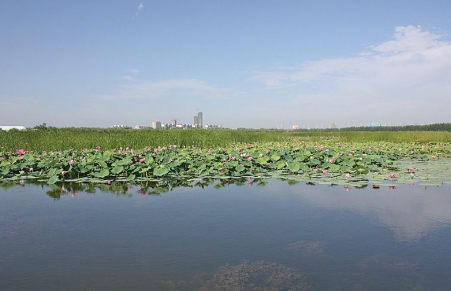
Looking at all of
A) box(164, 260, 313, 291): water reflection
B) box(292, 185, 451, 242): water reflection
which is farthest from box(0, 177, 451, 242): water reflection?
box(164, 260, 313, 291): water reflection

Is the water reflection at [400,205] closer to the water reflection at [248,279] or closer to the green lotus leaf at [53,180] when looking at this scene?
the water reflection at [248,279]

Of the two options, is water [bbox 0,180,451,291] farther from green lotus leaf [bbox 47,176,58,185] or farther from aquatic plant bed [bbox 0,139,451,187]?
aquatic plant bed [bbox 0,139,451,187]

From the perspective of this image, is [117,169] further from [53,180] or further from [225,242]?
[225,242]

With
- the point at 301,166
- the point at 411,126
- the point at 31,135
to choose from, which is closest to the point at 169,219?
the point at 301,166

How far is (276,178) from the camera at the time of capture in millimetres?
7562

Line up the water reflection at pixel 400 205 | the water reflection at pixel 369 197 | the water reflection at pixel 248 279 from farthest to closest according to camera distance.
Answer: the water reflection at pixel 369 197, the water reflection at pixel 400 205, the water reflection at pixel 248 279

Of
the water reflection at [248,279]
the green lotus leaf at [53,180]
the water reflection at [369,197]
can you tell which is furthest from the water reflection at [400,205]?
the green lotus leaf at [53,180]

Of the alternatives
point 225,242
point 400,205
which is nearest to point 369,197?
point 400,205

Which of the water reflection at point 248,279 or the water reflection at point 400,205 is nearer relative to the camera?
the water reflection at point 248,279

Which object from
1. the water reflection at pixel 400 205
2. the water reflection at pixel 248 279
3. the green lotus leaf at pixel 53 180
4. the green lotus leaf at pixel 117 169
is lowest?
the water reflection at pixel 248 279

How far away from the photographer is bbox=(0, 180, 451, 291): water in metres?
2.73

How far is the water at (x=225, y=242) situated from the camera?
2.73 meters

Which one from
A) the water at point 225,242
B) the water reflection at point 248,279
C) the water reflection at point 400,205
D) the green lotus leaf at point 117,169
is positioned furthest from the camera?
the green lotus leaf at point 117,169

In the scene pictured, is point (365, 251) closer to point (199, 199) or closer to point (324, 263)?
point (324, 263)
